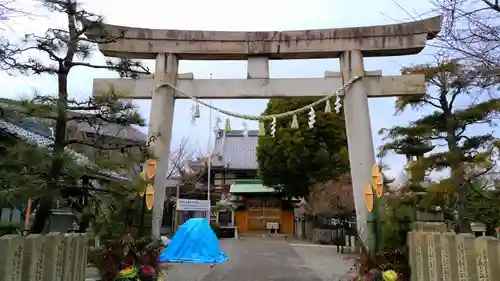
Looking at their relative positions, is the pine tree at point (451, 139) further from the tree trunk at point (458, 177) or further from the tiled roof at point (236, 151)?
the tiled roof at point (236, 151)

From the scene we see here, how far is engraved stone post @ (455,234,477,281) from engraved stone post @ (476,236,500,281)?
134mm

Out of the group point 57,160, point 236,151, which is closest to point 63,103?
point 57,160

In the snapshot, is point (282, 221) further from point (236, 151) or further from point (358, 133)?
point (358, 133)

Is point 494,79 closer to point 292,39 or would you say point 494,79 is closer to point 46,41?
point 292,39

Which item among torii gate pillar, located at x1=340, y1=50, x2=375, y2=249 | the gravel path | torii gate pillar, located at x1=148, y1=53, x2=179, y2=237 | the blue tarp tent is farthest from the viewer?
the blue tarp tent

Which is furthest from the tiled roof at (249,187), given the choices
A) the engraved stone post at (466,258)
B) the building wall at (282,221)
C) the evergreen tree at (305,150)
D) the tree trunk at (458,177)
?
the engraved stone post at (466,258)

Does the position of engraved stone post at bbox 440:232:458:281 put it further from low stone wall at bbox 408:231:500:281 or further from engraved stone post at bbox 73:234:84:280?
engraved stone post at bbox 73:234:84:280

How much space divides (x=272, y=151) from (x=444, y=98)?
46.5 feet

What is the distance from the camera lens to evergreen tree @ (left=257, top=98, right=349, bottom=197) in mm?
23359

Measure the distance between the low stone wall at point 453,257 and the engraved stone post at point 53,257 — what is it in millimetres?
4610

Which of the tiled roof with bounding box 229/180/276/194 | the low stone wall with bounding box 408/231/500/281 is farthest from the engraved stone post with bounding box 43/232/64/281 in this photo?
the tiled roof with bounding box 229/180/276/194

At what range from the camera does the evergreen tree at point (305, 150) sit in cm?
2336

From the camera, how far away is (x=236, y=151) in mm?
36375

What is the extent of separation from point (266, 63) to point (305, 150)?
14.9 meters
